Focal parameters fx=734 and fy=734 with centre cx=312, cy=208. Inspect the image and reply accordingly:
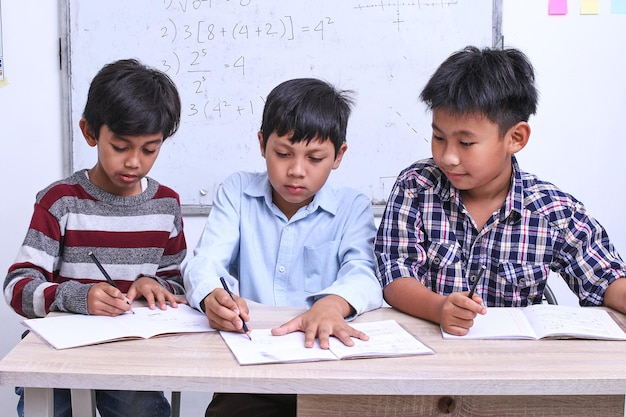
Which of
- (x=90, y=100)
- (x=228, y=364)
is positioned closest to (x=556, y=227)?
(x=228, y=364)

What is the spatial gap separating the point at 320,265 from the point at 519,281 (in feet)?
1.43

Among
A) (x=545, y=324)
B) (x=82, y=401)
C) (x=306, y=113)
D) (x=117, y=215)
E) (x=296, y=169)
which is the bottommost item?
(x=82, y=401)

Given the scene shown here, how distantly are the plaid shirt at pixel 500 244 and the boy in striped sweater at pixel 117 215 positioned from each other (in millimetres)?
527

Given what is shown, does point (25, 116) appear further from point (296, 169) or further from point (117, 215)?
point (296, 169)

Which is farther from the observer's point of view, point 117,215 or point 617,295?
point 117,215

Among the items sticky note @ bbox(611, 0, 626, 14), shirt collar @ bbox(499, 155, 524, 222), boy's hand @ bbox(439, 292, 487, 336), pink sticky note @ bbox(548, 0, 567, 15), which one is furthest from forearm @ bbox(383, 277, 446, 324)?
sticky note @ bbox(611, 0, 626, 14)

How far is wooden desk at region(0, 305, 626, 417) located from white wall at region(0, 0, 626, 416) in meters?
1.63

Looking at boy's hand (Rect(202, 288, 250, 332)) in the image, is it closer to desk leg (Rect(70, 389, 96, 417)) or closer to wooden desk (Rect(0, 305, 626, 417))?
wooden desk (Rect(0, 305, 626, 417))

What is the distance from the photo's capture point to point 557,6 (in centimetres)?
266

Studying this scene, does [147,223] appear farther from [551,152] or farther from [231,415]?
[551,152]

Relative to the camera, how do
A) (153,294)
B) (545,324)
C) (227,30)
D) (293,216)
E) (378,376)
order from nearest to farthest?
(378,376) → (545,324) → (153,294) → (293,216) → (227,30)

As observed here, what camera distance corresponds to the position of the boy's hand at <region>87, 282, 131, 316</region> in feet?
4.36

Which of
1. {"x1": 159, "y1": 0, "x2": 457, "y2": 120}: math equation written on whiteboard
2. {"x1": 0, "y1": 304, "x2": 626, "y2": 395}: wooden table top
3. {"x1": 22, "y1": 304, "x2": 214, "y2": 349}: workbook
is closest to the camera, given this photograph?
{"x1": 0, "y1": 304, "x2": 626, "y2": 395}: wooden table top

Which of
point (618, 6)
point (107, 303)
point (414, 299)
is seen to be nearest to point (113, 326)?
point (107, 303)
